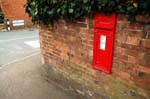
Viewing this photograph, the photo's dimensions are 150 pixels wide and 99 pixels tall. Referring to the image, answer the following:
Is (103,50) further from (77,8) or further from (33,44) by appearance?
(33,44)

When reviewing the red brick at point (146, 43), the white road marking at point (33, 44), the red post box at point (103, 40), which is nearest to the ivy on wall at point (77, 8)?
the red post box at point (103, 40)

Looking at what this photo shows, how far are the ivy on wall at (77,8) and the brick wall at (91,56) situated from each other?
0.40 feet

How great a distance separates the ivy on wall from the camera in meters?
2.15

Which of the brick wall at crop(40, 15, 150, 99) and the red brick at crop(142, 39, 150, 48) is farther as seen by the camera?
the brick wall at crop(40, 15, 150, 99)

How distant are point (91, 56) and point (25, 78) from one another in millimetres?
2162

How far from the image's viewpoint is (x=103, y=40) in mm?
2729

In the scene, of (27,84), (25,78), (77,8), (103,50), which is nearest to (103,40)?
(103,50)

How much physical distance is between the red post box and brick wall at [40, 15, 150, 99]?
8 centimetres

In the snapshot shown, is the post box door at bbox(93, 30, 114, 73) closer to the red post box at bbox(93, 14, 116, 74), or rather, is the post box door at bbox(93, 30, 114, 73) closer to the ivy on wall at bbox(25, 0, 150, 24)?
the red post box at bbox(93, 14, 116, 74)

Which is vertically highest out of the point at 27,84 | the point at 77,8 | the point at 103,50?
the point at 77,8

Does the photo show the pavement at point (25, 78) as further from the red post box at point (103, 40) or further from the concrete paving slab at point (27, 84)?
the red post box at point (103, 40)

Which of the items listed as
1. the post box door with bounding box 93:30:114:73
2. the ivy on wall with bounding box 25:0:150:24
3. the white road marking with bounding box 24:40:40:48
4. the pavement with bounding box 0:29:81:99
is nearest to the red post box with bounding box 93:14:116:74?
the post box door with bounding box 93:30:114:73

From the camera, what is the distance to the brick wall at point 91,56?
235 centimetres

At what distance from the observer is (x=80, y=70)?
3393 millimetres
